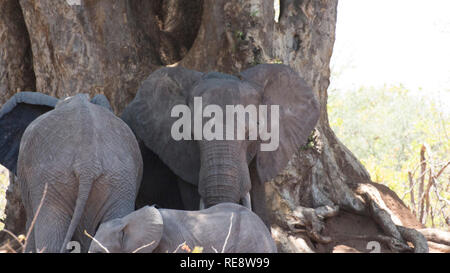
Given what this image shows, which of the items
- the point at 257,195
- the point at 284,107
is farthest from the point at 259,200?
the point at 284,107

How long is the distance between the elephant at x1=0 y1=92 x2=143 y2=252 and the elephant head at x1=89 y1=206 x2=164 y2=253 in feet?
1.00

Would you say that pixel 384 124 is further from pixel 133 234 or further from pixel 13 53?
pixel 133 234

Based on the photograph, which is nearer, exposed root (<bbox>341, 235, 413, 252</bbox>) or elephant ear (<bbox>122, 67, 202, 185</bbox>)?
elephant ear (<bbox>122, 67, 202, 185</bbox>)

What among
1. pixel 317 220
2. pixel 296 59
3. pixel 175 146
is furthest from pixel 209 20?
pixel 317 220

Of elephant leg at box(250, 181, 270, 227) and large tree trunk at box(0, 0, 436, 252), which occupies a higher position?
large tree trunk at box(0, 0, 436, 252)

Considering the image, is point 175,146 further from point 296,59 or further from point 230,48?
point 296,59

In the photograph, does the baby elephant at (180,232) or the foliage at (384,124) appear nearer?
the baby elephant at (180,232)

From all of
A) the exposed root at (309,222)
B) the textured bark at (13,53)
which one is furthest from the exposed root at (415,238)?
the textured bark at (13,53)

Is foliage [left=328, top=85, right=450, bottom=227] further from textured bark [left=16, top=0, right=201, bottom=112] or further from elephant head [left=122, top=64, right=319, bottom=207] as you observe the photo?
elephant head [left=122, top=64, right=319, bottom=207]

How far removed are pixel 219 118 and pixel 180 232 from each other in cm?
133

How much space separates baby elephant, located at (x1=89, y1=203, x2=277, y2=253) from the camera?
434 cm

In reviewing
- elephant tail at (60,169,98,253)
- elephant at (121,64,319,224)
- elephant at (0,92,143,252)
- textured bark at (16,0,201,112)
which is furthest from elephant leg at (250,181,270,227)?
elephant tail at (60,169,98,253)

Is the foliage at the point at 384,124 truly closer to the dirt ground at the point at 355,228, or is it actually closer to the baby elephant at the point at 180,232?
the dirt ground at the point at 355,228

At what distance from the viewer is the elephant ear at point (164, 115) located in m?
6.02
